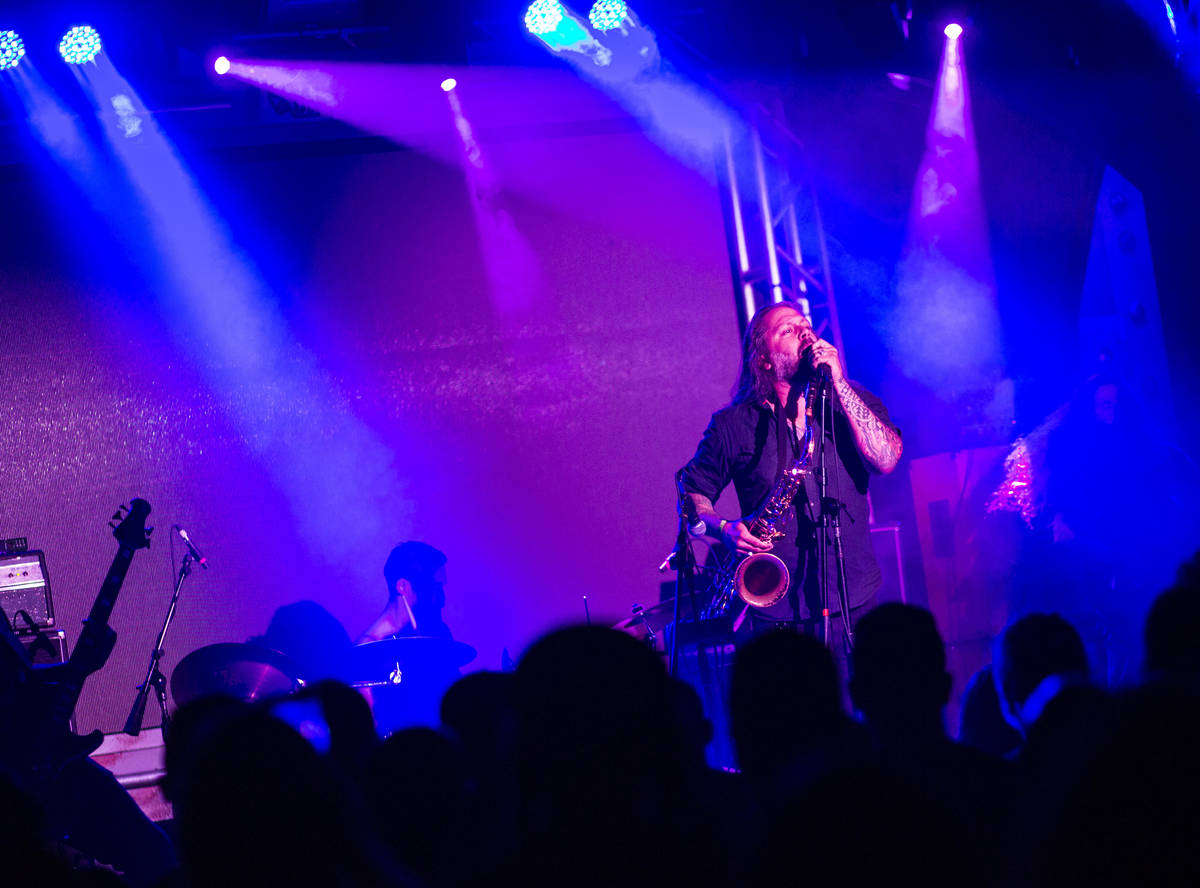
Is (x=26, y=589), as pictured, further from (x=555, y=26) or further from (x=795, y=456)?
(x=795, y=456)

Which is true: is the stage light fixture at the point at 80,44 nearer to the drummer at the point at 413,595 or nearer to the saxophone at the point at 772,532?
the drummer at the point at 413,595

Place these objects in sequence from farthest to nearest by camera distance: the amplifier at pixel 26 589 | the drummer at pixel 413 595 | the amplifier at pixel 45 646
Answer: the drummer at pixel 413 595 → the amplifier at pixel 26 589 → the amplifier at pixel 45 646

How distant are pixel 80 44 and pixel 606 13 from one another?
9.78ft

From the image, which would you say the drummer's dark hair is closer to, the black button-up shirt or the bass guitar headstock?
the bass guitar headstock

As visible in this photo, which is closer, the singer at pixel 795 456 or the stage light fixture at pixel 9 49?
the singer at pixel 795 456

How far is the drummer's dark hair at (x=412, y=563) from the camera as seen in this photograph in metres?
7.02

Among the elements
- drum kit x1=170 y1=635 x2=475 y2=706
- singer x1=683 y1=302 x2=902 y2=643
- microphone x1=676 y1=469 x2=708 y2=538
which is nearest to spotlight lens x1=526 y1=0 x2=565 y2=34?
singer x1=683 y1=302 x2=902 y2=643

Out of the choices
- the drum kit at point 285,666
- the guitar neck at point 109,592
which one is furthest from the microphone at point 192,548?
the guitar neck at point 109,592

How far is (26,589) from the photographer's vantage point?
654 centimetres

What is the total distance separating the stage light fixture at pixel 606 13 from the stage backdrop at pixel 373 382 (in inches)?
48.5

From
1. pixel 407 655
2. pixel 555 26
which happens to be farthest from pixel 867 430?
pixel 555 26

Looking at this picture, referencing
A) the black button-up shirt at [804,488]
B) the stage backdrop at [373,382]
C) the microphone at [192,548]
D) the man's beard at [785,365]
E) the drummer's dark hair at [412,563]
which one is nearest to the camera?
the black button-up shirt at [804,488]

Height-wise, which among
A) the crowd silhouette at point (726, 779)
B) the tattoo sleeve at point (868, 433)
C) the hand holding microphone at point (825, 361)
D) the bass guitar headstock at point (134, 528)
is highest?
the hand holding microphone at point (825, 361)

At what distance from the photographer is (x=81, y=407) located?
291 inches
